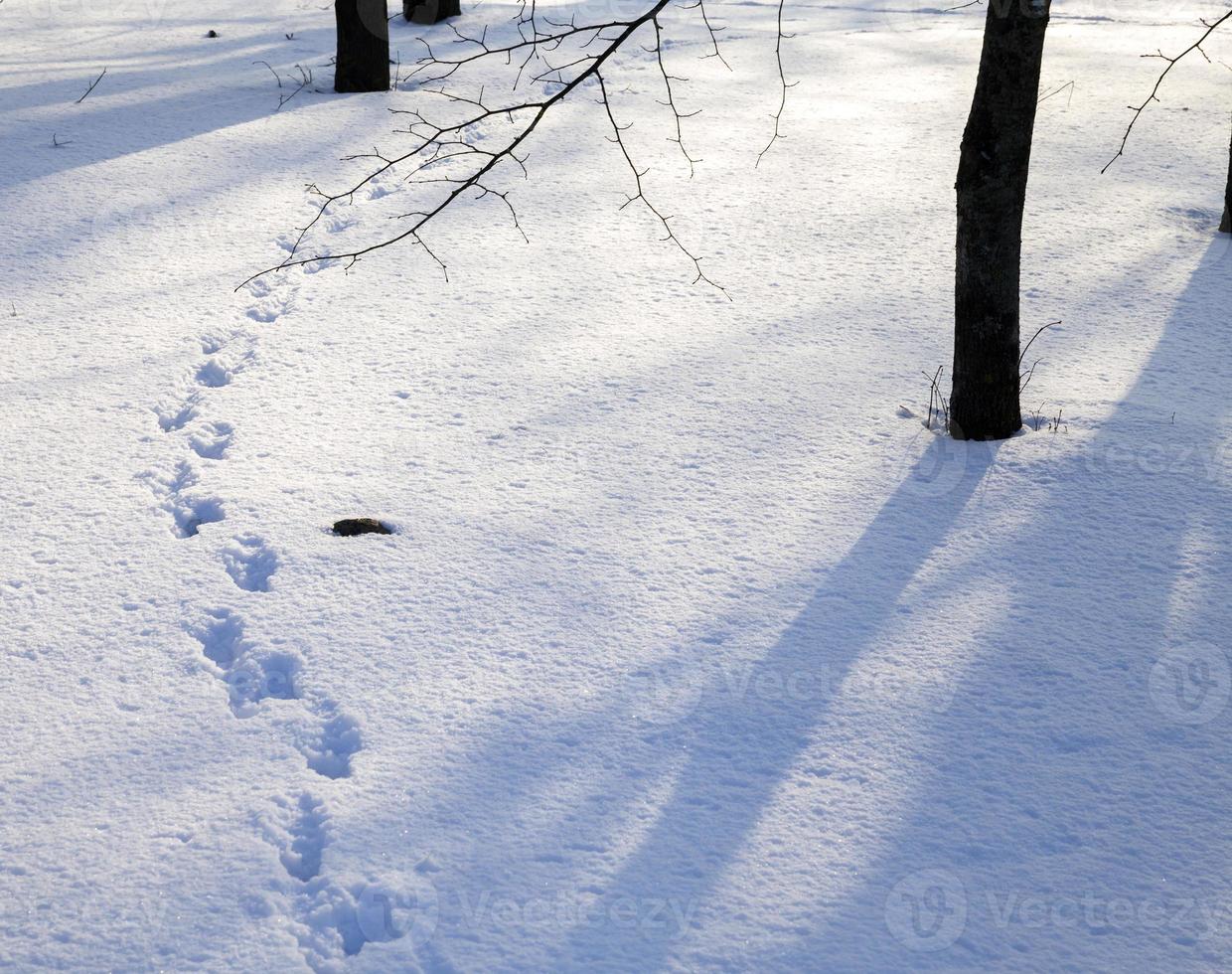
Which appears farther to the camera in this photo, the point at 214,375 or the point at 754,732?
the point at 214,375

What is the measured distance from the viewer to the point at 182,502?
11.3 feet

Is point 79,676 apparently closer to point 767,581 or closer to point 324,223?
point 767,581

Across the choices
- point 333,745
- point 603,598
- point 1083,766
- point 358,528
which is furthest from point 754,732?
point 358,528

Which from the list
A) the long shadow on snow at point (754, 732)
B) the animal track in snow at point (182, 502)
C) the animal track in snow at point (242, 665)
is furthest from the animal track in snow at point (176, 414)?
the long shadow on snow at point (754, 732)

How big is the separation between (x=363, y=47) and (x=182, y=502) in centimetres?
562

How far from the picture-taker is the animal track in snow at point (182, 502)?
11.0 ft

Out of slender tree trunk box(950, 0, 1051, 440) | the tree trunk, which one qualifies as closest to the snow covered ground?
slender tree trunk box(950, 0, 1051, 440)

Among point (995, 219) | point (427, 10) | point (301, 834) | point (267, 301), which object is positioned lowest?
point (301, 834)

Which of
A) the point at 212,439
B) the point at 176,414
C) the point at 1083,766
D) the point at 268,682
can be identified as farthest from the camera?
the point at 176,414

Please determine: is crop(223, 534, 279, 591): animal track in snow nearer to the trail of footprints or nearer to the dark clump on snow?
the trail of footprints

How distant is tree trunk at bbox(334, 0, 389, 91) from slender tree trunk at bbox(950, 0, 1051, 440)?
5650 mm

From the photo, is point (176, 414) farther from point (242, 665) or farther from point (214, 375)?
point (242, 665)

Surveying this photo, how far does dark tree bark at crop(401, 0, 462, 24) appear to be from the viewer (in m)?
10.3

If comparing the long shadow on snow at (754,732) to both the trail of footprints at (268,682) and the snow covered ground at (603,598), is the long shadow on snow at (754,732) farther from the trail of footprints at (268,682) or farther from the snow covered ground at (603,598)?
the trail of footprints at (268,682)
